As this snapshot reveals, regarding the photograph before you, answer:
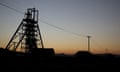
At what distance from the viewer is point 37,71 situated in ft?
56.2

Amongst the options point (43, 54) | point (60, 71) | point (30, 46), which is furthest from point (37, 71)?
point (30, 46)

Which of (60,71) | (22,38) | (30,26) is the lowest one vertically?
(60,71)

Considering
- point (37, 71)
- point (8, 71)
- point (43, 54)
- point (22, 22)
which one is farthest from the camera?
point (22, 22)

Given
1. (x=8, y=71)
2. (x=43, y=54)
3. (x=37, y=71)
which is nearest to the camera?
(x=8, y=71)

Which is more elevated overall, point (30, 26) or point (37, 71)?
point (30, 26)

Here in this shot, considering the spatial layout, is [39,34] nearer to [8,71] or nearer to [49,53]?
[49,53]

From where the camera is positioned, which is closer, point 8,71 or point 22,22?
point 8,71

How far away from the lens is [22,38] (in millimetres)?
43906

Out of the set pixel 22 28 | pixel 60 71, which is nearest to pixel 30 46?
pixel 22 28

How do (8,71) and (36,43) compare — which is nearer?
(8,71)

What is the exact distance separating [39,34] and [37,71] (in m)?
28.8

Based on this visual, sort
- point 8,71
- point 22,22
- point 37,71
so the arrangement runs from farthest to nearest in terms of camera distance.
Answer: point 22,22 < point 37,71 < point 8,71

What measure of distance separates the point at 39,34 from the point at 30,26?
3006mm

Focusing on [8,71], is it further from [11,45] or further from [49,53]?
[11,45]
